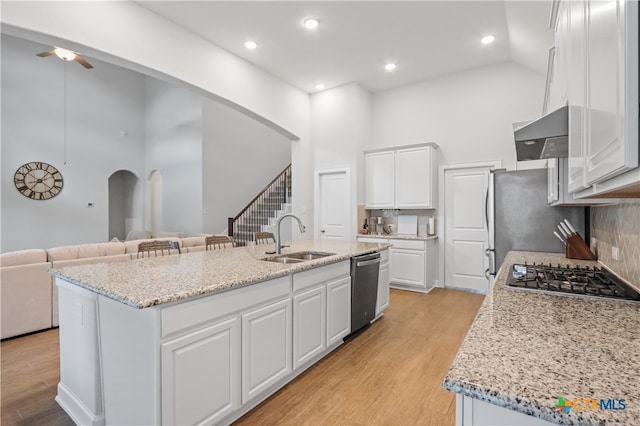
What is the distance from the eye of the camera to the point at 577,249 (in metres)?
2.61

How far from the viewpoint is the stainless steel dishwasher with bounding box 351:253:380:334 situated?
10.5 feet

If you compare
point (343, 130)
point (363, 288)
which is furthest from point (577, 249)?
point (343, 130)

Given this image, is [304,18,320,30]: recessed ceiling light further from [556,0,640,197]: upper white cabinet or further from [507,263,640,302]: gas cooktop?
[507,263,640,302]: gas cooktop

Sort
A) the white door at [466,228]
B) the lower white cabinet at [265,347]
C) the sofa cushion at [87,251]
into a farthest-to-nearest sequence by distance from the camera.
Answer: the white door at [466,228] → the sofa cushion at [87,251] → the lower white cabinet at [265,347]

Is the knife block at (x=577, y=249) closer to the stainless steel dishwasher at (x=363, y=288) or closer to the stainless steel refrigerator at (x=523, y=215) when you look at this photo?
the stainless steel refrigerator at (x=523, y=215)

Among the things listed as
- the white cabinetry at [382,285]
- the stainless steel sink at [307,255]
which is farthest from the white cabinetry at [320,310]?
the white cabinetry at [382,285]

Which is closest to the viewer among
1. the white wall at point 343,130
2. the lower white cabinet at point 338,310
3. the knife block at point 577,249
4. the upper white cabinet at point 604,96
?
the upper white cabinet at point 604,96

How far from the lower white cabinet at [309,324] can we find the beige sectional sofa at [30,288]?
108 inches

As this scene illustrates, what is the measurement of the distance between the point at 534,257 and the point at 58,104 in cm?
1065

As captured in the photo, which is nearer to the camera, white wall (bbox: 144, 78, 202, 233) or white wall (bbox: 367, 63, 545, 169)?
white wall (bbox: 367, 63, 545, 169)

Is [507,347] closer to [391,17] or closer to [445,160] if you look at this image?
[391,17]

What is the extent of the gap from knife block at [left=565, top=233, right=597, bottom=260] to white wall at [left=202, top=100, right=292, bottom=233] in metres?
7.39

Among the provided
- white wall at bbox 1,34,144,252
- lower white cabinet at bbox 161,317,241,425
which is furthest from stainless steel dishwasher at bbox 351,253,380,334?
white wall at bbox 1,34,144,252

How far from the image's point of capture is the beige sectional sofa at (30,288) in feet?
10.5
